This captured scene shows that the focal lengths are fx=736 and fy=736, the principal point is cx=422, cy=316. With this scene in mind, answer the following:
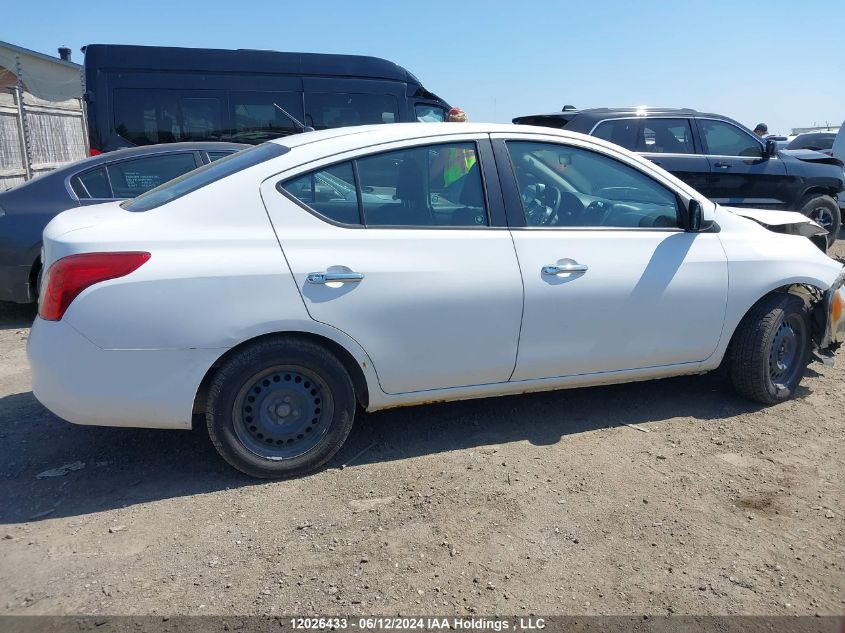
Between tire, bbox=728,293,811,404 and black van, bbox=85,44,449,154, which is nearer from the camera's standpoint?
tire, bbox=728,293,811,404

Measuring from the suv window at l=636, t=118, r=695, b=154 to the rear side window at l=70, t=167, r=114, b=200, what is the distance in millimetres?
5864

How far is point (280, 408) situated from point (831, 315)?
3.42 metres

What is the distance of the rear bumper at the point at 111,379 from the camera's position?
322 centimetres

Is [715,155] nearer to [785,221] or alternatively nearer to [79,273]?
[785,221]

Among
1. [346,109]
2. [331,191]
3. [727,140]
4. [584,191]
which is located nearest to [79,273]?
[331,191]

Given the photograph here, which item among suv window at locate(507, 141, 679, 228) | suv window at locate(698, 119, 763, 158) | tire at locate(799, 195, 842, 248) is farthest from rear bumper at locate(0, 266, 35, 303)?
tire at locate(799, 195, 842, 248)

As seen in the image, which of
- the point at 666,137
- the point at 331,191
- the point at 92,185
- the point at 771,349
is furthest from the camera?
the point at 666,137

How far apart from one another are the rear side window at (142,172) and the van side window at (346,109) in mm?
4663

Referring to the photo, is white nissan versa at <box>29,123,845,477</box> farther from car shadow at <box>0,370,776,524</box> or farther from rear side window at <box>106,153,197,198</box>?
rear side window at <box>106,153,197,198</box>

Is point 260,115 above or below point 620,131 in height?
above

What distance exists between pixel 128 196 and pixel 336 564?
4671 mm

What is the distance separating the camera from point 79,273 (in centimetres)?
320

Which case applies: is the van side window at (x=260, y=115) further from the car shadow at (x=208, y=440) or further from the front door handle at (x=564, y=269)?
the front door handle at (x=564, y=269)

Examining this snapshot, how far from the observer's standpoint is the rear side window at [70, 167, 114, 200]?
20.6ft
